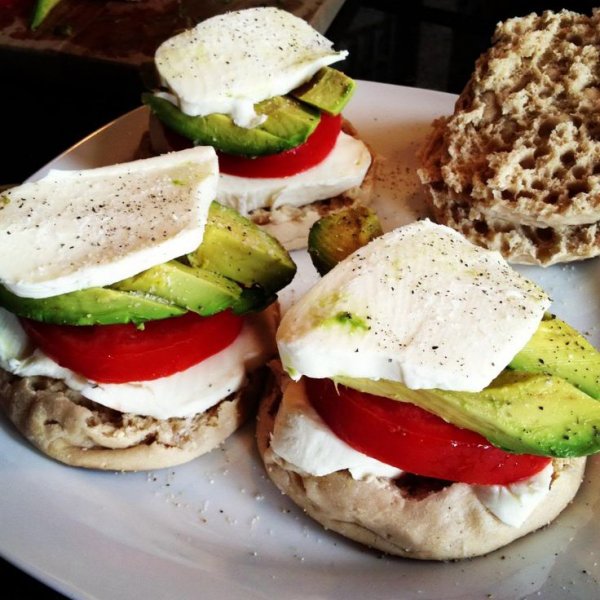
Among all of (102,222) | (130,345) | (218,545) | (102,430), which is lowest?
(218,545)

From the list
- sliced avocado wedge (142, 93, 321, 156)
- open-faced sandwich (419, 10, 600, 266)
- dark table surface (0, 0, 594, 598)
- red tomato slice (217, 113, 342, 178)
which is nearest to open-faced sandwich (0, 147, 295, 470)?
sliced avocado wedge (142, 93, 321, 156)

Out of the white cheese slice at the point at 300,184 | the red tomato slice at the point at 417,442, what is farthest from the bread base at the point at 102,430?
the white cheese slice at the point at 300,184

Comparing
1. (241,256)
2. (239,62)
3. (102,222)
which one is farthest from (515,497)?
(239,62)

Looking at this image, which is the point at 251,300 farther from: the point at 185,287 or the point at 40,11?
the point at 40,11

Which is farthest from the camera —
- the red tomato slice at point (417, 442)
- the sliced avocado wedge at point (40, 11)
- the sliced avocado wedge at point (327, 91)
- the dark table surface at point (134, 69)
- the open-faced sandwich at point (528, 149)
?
the sliced avocado wedge at point (40, 11)

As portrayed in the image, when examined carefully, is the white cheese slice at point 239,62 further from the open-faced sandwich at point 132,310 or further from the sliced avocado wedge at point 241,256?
the sliced avocado wedge at point 241,256

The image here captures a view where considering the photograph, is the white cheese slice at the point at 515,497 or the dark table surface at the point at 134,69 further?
the dark table surface at the point at 134,69

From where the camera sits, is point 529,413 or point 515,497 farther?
point 515,497
